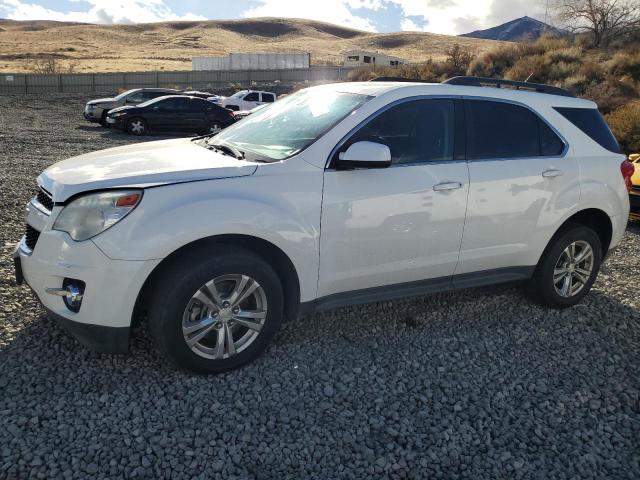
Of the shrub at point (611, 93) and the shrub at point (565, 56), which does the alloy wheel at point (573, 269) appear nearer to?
the shrub at point (611, 93)

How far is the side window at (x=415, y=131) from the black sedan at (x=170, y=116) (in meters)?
14.3

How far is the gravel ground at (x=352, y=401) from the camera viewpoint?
9.09 feet

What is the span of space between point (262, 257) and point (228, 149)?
909 mm

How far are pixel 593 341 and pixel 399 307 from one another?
58.7 inches

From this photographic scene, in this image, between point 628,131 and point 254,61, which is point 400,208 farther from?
point 254,61

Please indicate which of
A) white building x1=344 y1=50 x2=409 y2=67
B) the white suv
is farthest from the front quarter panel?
white building x1=344 y1=50 x2=409 y2=67

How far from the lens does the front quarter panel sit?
3021 millimetres

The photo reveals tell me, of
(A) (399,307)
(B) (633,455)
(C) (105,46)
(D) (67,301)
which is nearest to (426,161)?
(A) (399,307)

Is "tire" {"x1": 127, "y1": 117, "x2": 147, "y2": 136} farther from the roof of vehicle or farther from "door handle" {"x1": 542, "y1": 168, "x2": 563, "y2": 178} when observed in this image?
"door handle" {"x1": 542, "y1": 168, "x2": 563, "y2": 178}

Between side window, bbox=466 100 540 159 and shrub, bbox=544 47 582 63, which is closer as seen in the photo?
side window, bbox=466 100 540 159

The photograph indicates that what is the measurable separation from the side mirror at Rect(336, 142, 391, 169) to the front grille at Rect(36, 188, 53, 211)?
1.78 m

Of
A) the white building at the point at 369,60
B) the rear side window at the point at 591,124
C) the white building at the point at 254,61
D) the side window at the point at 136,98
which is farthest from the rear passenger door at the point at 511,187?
the white building at the point at 254,61

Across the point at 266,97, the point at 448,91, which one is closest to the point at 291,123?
the point at 448,91

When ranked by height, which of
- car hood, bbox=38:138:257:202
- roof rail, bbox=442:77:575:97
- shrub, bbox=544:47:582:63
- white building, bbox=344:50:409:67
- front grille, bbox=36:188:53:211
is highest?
white building, bbox=344:50:409:67
